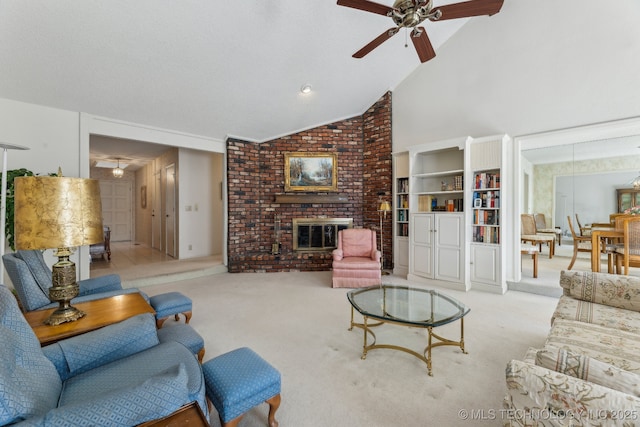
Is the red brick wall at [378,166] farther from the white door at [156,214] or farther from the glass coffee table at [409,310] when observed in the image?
the white door at [156,214]

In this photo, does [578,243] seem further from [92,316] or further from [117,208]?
[117,208]

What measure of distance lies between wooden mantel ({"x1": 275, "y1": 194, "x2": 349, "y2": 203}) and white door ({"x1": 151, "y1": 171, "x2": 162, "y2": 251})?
146 inches

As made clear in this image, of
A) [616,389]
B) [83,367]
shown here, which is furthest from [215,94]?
[616,389]

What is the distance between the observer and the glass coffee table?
6.62 ft

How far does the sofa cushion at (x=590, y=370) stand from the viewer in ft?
2.99

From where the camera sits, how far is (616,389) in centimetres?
91

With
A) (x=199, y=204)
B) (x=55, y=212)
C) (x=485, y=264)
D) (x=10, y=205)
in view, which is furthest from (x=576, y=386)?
(x=199, y=204)

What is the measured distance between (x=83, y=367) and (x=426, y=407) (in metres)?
1.86

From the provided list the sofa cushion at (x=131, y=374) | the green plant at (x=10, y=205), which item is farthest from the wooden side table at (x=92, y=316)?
the green plant at (x=10, y=205)

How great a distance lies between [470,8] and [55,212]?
→ 10.5 feet

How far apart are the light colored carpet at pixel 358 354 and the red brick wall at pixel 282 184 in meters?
1.42

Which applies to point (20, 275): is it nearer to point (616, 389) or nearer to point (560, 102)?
point (616, 389)

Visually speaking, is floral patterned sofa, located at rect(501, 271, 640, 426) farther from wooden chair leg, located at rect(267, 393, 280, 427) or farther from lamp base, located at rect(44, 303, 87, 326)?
lamp base, located at rect(44, 303, 87, 326)

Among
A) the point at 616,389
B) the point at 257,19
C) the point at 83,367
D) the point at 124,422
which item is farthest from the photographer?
the point at 257,19
